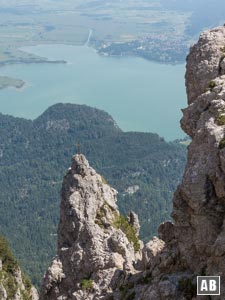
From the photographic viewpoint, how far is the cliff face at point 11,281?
3838 cm

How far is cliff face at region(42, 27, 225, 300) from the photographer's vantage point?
49.1ft

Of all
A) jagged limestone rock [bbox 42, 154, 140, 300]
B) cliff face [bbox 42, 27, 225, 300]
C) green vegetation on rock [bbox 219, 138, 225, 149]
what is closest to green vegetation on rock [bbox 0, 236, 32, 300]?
jagged limestone rock [bbox 42, 154, 140, 300]

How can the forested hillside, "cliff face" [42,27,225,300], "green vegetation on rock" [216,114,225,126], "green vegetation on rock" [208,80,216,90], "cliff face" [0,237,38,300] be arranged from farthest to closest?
the forested hillside → "cliff face" [0,237,38,300] → "green vegetation on rock" [208,80,216,90] → "green vegetation on rock" [216,114,225,126] → "cliff face" [42,27,225,300]

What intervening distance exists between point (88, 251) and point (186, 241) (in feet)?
24.3

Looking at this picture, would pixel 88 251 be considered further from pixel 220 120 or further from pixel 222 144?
pixel 222 144

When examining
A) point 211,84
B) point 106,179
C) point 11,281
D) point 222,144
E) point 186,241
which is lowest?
point 106,179

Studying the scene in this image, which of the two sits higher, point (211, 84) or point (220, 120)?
point (211, 84)

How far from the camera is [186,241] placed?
1628cm

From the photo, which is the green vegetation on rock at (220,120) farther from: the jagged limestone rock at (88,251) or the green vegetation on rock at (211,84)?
the jagged limestone rock at (88,251)

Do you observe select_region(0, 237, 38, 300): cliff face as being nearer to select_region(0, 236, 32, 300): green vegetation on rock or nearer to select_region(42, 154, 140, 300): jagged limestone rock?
select_region(0, 236, 32, 300): green vegetation on rock

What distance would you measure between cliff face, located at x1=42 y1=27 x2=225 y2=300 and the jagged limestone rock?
43 mm

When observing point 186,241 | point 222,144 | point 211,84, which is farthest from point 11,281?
point 222,144

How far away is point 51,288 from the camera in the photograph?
73.9ft

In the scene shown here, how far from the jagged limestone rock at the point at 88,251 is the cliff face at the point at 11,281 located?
1012cm
